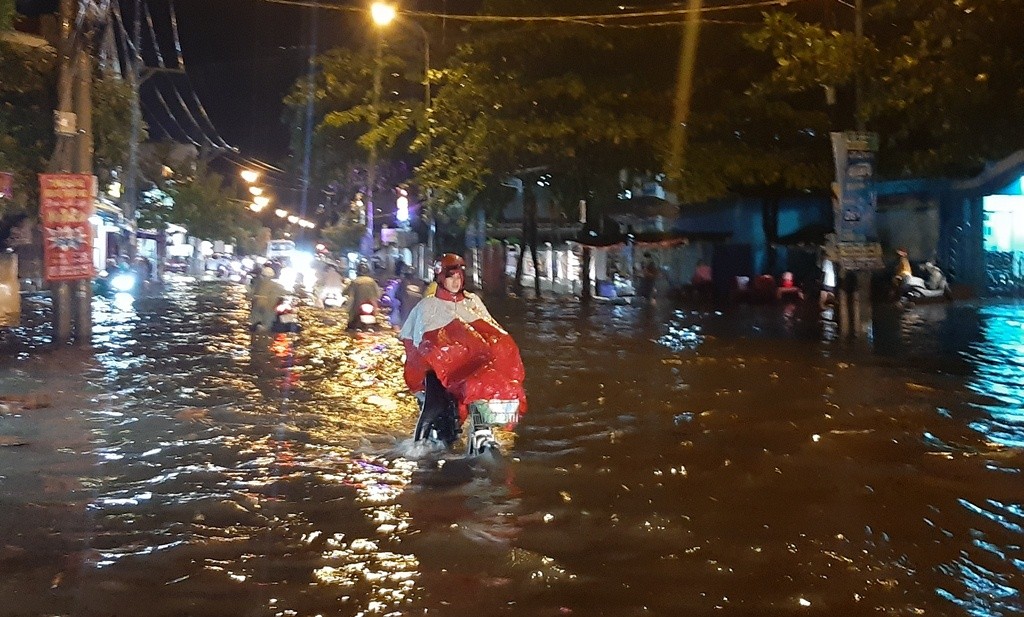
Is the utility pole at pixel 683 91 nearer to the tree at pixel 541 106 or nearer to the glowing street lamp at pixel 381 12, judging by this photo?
the tree at pixel 541 106

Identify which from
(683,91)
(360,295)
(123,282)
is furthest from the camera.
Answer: (123,282)

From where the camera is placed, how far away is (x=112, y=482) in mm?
7211

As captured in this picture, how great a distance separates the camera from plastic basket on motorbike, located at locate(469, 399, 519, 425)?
758 centimetres

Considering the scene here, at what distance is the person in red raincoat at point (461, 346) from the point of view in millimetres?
7648

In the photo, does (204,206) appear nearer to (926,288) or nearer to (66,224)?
(926,288)

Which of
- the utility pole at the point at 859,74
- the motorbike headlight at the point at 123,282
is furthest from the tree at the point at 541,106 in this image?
the motorbike headlight at the point at 123,282

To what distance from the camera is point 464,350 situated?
25.5ft

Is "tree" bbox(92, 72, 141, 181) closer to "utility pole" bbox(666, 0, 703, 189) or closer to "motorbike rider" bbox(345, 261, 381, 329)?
"motorbike rider" bbox(345, 261, 381, 329)

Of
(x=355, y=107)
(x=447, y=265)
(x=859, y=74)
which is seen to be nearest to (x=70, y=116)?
(x=447, y=265)

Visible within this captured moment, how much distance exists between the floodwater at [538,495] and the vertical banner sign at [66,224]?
7.68 feet

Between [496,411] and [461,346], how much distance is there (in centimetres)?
60

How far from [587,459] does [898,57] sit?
872 centimetres

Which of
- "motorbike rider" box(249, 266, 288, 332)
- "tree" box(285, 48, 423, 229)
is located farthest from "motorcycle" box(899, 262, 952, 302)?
"motorbike rider" box(249, 266, 288, 332)

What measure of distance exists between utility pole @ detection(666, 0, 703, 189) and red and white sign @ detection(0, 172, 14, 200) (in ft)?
40.1
